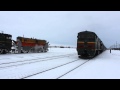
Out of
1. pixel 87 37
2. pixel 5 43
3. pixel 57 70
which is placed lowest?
pixel 57 70

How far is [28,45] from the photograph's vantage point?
3497cm

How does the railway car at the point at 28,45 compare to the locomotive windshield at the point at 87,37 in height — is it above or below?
below

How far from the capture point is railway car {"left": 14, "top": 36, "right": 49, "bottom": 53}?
32562 mm

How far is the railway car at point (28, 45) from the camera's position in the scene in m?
32.6

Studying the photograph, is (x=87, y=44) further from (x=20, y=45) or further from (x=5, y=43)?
(x=20, y=45)

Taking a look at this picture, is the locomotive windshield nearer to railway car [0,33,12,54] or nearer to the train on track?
railway car [0,33,12,54]

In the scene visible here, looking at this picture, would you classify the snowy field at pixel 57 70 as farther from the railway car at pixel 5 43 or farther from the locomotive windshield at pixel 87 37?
the railway car at pixel 5 43

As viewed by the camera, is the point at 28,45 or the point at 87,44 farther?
the point at 28,45

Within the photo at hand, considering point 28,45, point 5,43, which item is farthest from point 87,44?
point 28,45

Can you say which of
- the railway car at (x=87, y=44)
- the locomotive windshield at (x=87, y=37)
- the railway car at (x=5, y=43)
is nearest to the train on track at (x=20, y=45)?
the railway car at (x=5, y=43)

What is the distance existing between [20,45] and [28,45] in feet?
8.52
